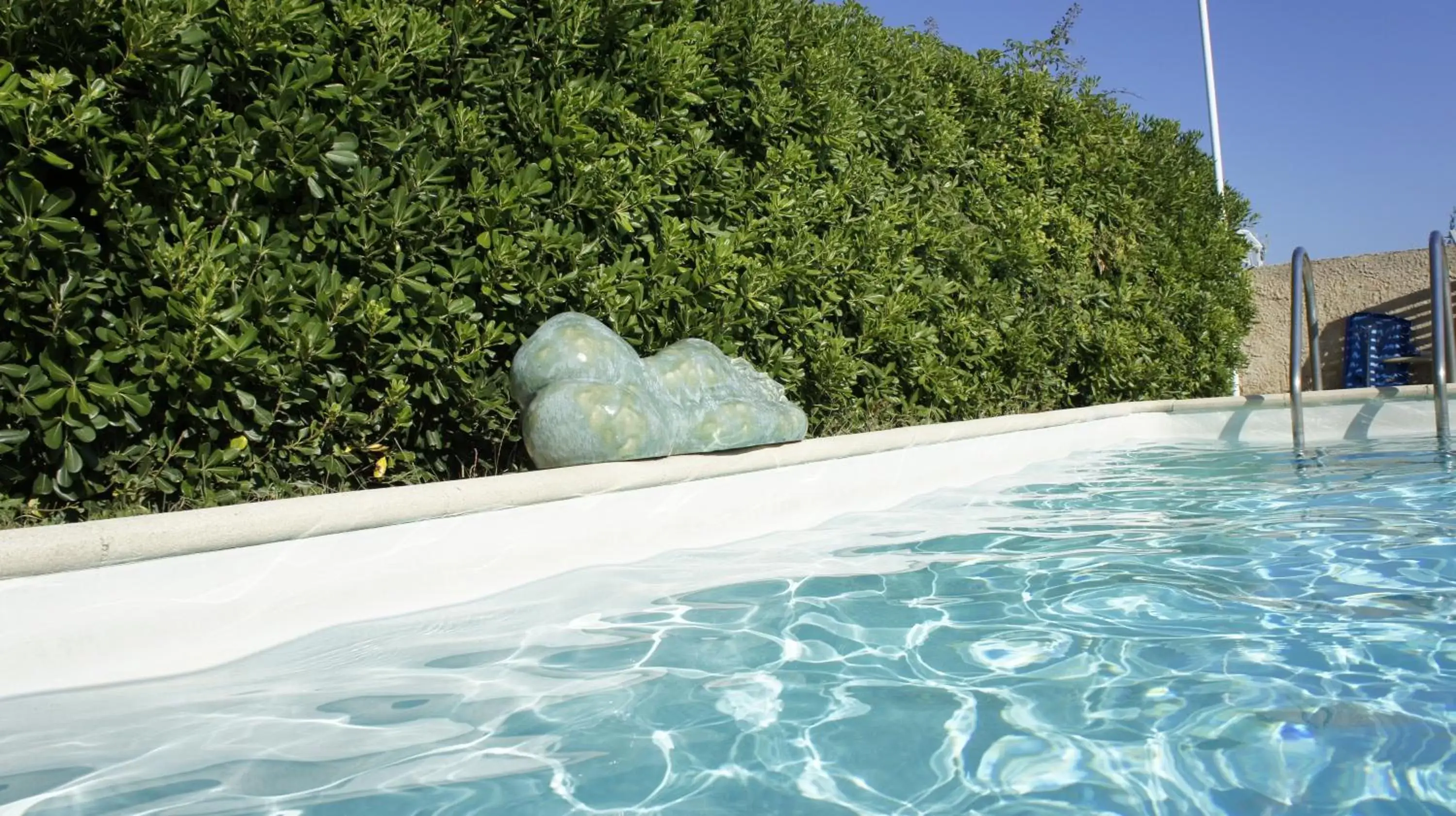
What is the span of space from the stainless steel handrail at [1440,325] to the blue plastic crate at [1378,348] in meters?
6.51

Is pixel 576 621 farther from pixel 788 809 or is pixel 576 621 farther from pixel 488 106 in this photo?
pixel 488 106

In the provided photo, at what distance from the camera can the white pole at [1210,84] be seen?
50.1 ft

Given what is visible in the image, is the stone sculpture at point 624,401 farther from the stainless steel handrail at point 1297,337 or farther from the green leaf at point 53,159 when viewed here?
the stainless steel handrail at point 1297,337

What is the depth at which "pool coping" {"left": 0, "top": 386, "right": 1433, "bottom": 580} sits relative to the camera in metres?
2.87

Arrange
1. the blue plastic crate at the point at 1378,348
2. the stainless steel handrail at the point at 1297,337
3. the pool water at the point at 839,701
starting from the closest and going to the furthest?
the pool water at the point at 839,701 → the stainless steel handrail at the point at 1297,337 → the blue plastic crate at the point at 1378,348

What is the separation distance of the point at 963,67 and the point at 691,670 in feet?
24.0

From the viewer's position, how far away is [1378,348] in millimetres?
13852

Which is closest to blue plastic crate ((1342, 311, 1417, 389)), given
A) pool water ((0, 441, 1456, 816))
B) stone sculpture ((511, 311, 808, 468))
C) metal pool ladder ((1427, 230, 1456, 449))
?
metal pool ladder ((1427, 230, 1456, 449))

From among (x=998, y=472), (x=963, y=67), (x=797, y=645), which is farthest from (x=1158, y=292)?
(x=797, y=645)

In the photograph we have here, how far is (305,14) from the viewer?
4.09 metres

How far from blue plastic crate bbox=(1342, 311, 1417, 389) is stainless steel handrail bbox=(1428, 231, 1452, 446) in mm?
6510

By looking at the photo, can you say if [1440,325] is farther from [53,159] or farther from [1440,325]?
[53,159]

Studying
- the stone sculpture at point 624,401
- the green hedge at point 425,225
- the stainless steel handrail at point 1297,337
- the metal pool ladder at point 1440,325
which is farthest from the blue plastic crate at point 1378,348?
the stone sculpture at point 624,401

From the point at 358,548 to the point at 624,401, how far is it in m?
1.47
